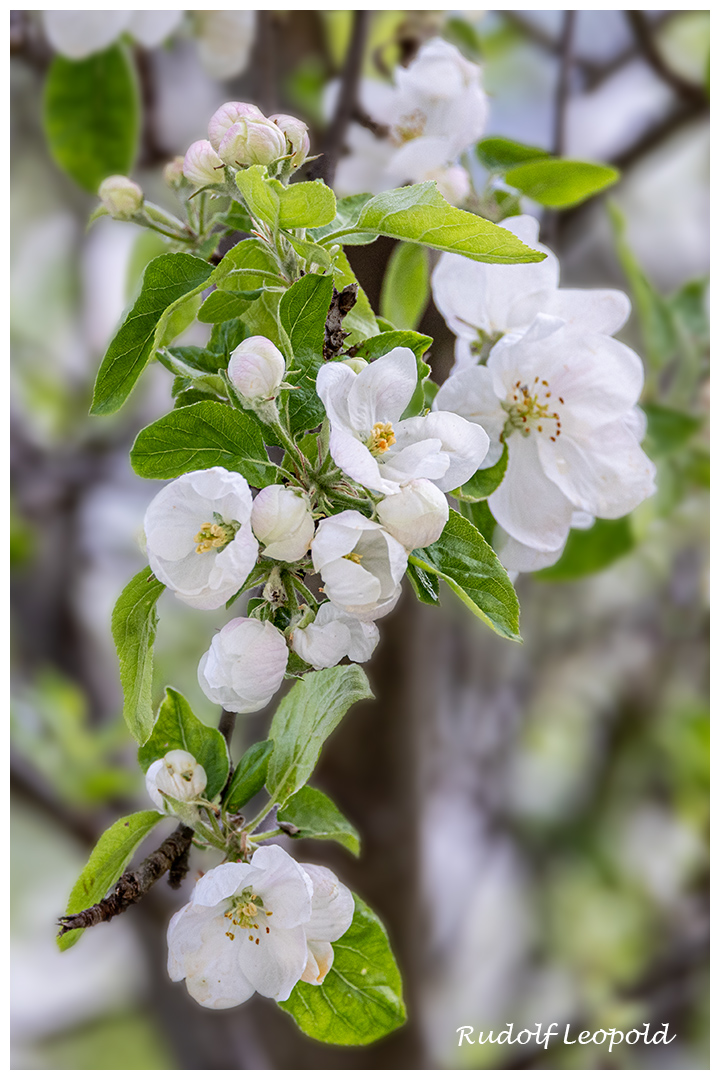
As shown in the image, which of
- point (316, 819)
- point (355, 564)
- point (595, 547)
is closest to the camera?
point (355, 564)

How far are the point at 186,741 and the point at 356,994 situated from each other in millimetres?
132

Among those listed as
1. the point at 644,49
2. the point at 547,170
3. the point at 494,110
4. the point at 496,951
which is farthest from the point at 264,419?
the point at 496,951

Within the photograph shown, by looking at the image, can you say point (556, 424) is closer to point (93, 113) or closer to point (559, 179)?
point (559, 179)

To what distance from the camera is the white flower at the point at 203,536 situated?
11.0 inches

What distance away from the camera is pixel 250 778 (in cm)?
37

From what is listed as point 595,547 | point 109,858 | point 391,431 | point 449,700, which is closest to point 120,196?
point 391,431

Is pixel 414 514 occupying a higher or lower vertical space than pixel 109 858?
higher

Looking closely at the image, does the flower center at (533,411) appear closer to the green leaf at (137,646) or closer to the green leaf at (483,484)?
the green leaf at (483,484)

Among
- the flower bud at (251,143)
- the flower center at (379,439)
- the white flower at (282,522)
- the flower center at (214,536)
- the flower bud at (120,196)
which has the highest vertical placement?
the flower bud at (251,143)

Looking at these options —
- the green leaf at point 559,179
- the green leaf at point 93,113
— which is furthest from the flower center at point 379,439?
the green leaf at point 93,113

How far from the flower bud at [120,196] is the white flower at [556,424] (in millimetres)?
167

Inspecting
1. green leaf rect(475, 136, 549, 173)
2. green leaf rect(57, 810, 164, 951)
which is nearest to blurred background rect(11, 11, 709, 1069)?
green leaf rect(475, 136, 549, 173)

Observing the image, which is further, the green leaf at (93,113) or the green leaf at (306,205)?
the green leaf at (93,113)

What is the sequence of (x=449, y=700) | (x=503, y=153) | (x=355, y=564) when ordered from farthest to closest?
(x=449, y=700) < (x=503, y=153) < (x=355, y=564)
